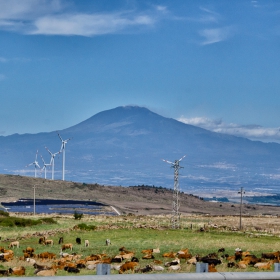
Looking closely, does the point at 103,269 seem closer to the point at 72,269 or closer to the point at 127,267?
the point at 72,269

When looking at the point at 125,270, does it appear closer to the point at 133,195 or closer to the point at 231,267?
the point at 231,267

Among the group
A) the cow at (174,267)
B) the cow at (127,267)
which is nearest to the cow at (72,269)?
the cow at (127,267)

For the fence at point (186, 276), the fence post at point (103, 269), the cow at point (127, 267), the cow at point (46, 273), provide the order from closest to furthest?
1. the fence at point (186, 276)
2. the fence post at point (103, 269)
3. the cow at point (46, 273)
4. the cow at point (127, 267)

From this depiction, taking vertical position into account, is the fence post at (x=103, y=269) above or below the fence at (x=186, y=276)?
above

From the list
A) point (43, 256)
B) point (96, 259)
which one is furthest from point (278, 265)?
point (43, 256)

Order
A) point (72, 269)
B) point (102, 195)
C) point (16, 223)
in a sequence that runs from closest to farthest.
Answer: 1. point (72, 269)
2. point (16, 223)
3. point (102, 195)

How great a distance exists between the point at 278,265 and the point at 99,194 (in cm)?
17236

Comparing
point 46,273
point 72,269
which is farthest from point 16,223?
point 46,273

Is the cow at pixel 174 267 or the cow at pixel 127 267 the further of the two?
the cow at pixel 174 267

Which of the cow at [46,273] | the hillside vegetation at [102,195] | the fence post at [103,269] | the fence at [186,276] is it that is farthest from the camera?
the hillside vegetation at [102,195]

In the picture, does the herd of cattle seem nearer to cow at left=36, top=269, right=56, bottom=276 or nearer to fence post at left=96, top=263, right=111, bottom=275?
cow at left=36, top=269, right=56, bottom=276

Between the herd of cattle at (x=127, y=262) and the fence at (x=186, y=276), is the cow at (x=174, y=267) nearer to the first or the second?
the herd of cattle at (x=127, y=262)

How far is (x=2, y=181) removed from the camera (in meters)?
181

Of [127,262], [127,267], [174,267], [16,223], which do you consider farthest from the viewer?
[16,223]
